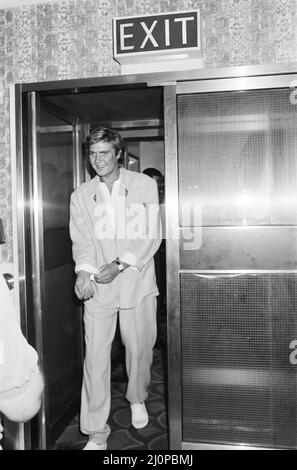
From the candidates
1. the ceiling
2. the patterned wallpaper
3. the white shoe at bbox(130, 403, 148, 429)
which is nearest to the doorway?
the ceiling

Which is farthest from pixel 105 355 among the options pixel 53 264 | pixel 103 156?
pixel 103 156

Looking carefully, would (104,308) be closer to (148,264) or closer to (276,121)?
(148,264)

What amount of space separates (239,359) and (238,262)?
51 centimetres

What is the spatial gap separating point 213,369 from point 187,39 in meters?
1.70

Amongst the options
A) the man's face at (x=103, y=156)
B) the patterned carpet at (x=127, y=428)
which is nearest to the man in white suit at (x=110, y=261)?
the man's face at (x=103, y=156)

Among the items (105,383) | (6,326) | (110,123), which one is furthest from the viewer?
(110,123)

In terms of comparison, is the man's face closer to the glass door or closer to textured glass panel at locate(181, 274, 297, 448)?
the glass door

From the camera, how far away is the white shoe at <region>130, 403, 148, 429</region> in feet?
9.47

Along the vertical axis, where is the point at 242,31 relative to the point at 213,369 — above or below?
above

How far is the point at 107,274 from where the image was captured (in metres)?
2.63

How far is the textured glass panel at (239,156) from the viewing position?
7.57 feet

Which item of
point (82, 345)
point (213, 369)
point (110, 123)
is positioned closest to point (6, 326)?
point (213, 369)

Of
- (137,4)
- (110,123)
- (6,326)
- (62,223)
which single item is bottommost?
(6,326)

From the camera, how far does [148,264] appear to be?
2.83 m
